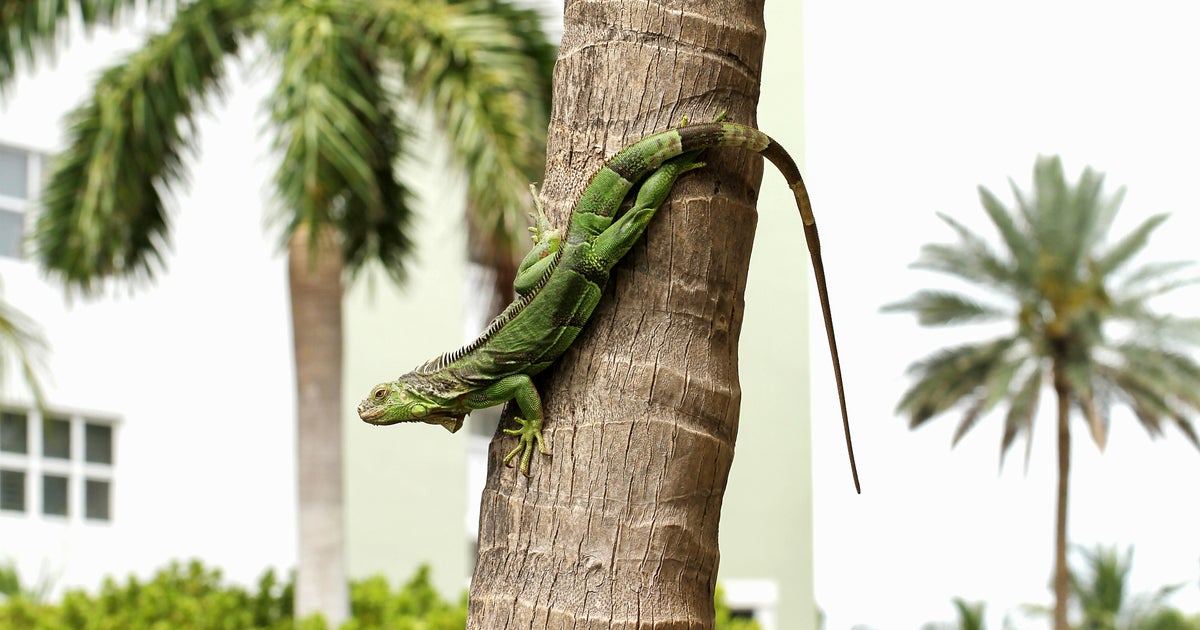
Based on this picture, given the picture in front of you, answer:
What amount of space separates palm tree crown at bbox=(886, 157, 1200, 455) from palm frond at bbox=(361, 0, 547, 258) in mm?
10980

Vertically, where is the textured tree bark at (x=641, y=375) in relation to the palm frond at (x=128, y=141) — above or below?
below

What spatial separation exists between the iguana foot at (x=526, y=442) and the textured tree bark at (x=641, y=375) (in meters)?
0.02

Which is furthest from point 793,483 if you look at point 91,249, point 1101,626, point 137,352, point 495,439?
point 1101,626

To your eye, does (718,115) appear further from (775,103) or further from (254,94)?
(254,94)

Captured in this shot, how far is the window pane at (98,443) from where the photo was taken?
52.0ft

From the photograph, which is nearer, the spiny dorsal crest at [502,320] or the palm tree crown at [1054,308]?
the spiny dorsal crest at [502,320]

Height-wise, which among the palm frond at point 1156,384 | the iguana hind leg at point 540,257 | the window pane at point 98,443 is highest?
the iguana hind leg at point 540,257

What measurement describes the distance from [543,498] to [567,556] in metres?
0.12

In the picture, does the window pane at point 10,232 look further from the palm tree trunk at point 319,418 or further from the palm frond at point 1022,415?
the palm frond at point 1022,415

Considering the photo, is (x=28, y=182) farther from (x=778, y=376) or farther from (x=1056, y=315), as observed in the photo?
(x=1056, y=315)

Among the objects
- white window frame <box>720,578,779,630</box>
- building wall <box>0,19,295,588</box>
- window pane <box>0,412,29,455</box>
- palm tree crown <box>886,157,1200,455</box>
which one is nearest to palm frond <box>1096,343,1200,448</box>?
palm tree crown <box>886,157,1200,455</box>

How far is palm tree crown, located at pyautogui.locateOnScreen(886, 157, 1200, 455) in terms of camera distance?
1912 centimetres

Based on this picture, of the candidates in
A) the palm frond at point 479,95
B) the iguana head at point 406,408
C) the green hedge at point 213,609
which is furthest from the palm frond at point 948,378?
the iguana head at point 406,408

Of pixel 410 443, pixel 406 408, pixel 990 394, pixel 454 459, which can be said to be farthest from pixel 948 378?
pixel 406 408
